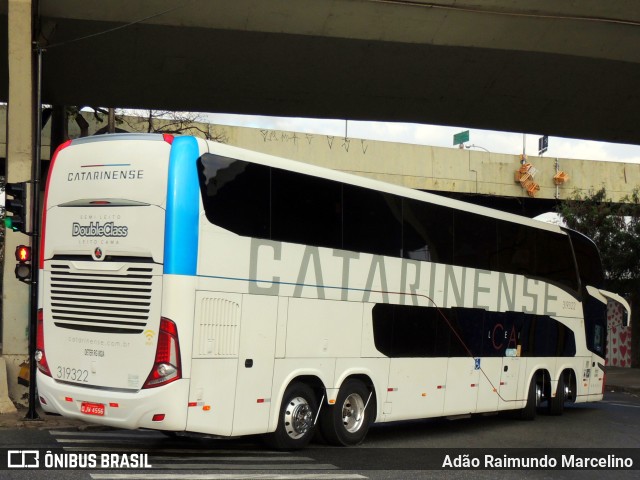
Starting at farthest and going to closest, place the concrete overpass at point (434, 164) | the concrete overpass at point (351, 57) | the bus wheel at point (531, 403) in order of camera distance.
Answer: the concrete overpass at point (434, 164) → the concrete overpass at point (351, 57) → the bus wheel at point (531, 403)

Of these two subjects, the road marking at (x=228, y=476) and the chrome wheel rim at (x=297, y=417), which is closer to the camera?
the road marking at (x=228, y=476)

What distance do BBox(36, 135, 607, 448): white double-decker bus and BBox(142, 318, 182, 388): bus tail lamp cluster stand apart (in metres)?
0.02

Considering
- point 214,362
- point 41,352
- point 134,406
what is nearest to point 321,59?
point 41,352

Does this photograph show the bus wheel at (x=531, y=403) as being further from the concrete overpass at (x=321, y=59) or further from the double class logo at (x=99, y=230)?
the double class logo at (x=99, y=230)

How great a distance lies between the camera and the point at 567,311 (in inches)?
745

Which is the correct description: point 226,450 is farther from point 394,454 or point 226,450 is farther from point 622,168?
point 622,168

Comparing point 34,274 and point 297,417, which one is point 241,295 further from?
point 34,274

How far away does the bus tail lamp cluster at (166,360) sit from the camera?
33.4 ft

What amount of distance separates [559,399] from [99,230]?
11.6 metres

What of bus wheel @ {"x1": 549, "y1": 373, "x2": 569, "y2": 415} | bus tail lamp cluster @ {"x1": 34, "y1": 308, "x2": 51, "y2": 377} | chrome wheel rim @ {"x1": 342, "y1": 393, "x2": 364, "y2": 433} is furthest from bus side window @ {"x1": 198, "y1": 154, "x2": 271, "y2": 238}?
bus wheel @ {"x1": 549, "y1": 373, "x2": 569, "y2": 415}

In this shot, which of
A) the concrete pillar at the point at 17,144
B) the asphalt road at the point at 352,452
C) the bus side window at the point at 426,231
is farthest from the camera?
the concrete pillar at the point at 17,144

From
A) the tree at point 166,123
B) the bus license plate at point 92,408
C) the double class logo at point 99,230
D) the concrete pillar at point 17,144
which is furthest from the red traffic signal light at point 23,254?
the tree at point 166,123

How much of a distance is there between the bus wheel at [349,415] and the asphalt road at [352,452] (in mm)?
203

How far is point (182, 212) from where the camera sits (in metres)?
10.4
